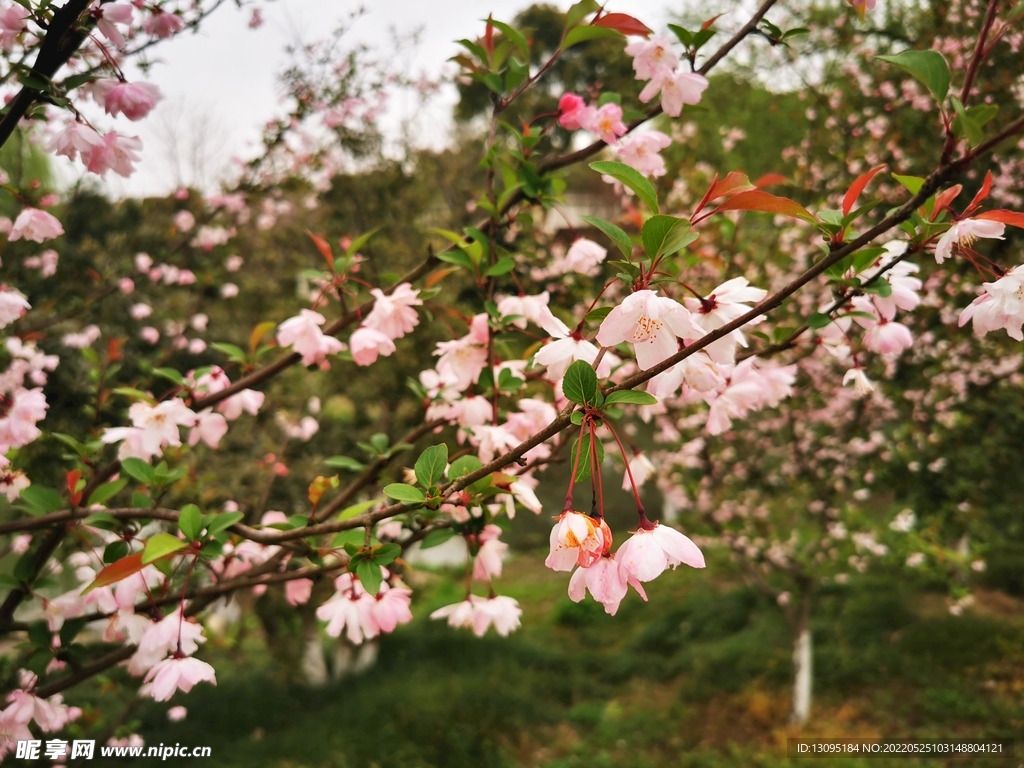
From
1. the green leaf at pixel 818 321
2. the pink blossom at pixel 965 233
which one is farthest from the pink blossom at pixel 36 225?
the pink blossom at pixel 965 233

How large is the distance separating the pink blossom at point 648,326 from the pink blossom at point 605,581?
10.7 inches

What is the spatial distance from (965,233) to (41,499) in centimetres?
168

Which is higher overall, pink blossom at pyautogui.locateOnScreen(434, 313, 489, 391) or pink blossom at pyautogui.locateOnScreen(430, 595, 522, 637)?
pink blossom at pyautogui.locateOnScreen(434, 313, 489, 391)

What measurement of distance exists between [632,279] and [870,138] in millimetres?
3977

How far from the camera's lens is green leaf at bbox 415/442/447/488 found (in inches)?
36.0

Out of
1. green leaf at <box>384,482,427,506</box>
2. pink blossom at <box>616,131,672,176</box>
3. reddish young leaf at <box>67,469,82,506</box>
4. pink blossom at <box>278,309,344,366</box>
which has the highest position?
pink blossom at <box>616,131,672,176</box>

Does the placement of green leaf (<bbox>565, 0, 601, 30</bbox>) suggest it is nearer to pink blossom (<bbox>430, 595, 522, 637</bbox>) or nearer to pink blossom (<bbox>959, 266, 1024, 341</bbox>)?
pink blossom (<bbox>959, 266, 1024, 341</bbox>)

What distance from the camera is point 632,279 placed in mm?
833

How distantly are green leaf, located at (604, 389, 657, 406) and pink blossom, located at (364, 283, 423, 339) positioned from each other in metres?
0.67

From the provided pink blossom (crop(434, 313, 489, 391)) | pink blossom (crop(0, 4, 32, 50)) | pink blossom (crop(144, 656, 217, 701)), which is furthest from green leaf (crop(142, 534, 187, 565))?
pink blossom (crop(0, 4, 32, 50))

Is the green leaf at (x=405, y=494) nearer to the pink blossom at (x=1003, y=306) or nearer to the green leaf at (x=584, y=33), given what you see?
the pink blossom at (x=1003, y=306)

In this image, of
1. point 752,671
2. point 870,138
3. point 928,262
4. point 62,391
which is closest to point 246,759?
point 62,391

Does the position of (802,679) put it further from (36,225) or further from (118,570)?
(36,225)

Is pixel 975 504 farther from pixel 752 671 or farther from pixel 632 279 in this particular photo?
pixel 632 279
